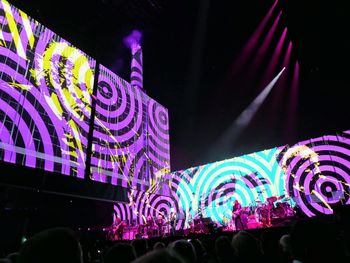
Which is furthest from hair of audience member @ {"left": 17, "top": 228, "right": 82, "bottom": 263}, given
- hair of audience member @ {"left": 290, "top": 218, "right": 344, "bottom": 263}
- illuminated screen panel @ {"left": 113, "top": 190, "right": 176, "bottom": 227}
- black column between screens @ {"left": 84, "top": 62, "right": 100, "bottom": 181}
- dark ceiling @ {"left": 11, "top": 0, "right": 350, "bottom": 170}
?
illuminated screen panel @ {"left": 113, "top": 190, "right": 176, "bottom": 227}

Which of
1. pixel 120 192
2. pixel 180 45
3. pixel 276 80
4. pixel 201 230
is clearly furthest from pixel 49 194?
pixel 276 80

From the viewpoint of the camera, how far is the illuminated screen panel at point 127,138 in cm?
1295

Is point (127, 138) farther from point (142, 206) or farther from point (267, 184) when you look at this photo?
point (267, 184)

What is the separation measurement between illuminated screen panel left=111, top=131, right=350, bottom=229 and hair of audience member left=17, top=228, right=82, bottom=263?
10.6 metres

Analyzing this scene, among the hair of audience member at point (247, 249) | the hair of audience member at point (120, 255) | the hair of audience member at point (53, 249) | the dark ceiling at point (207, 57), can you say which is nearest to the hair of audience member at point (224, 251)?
the hair of audience member at point (247, 249)

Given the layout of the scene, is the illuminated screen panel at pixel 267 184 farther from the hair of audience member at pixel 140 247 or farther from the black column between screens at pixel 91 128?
the hair of audience member at pixel 140 247

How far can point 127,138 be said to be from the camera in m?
14.5

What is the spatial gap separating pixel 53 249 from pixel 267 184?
504 inches

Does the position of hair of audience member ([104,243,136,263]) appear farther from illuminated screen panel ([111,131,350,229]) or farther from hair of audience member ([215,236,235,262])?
illuminated screen panel ([111,131,350,229])

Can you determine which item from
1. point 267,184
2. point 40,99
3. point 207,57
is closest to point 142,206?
point 267,184

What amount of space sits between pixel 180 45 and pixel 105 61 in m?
5.09

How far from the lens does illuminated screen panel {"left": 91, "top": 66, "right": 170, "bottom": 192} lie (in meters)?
12.9

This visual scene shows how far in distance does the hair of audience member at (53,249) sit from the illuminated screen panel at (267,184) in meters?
10.6

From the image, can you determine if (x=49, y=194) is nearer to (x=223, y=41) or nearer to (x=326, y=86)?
(x=223, y=41)
